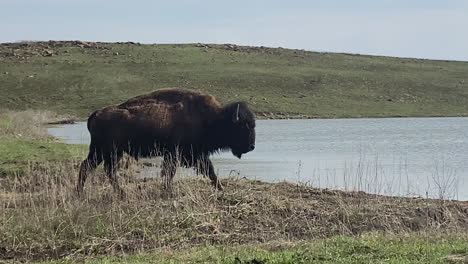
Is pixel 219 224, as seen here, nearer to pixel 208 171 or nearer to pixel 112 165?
pixel 208 171

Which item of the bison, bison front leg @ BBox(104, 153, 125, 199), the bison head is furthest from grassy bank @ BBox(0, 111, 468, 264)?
the bison head

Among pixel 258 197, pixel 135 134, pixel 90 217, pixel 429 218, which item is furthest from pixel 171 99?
pixel 429 218

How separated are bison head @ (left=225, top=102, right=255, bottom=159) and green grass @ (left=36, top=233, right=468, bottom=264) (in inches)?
173

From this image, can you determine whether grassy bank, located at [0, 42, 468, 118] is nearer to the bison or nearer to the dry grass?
the bison

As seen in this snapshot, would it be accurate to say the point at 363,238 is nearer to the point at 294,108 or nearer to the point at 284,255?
the point at 284,255

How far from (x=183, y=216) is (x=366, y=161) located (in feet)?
34.2

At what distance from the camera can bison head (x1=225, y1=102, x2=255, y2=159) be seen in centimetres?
1483

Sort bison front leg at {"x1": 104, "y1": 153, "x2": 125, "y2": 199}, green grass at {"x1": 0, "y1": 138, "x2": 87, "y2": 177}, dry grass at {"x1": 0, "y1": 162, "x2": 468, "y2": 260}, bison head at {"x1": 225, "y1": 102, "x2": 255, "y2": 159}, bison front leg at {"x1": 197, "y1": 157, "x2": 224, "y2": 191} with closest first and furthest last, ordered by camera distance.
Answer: dry grass at {"x1": 0, "y1": 162, "x2": 468, "y2": 260}
bison front leg at {"x1": 104, "y1": 153, "x2": 125, "y2": 199}
bison front leg at {"x1": 197, "y1": 157, "x2": 224, "y2": 191}
bison head at {"x1": 225, "y1": 102, "x2": 255, "y2": 159}
green grass at {"x1": 0, "y1": 138, "x2": 87, "y2": 177}

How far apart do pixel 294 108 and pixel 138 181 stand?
43.8 metres

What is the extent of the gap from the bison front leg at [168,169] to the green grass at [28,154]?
4240 millimetres

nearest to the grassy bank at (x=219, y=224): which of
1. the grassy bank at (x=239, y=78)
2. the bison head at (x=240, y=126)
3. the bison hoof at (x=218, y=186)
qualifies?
the bison hoof at (x=218, y=186)

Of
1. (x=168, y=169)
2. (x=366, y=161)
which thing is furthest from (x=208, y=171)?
(x=366, y=161)

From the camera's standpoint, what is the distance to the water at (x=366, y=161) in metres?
16.8

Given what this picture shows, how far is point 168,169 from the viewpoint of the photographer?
13922 millimetres
